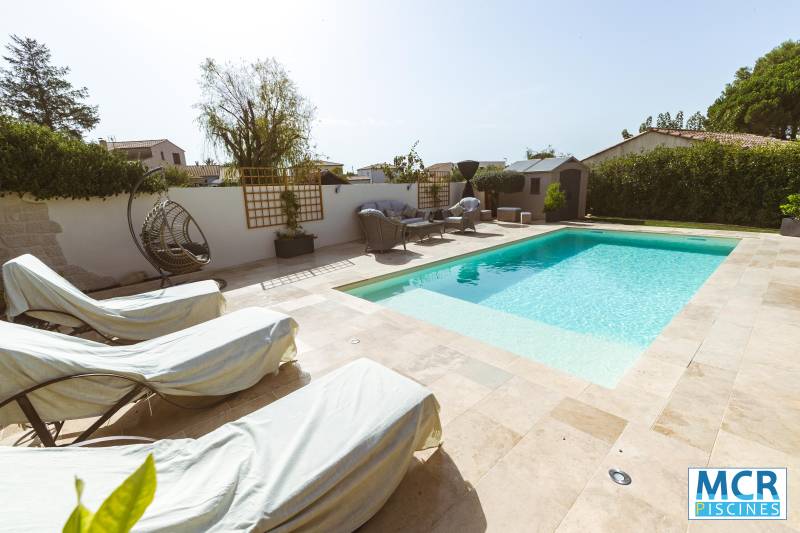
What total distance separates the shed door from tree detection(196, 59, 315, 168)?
12.8m

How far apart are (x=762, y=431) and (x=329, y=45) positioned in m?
9.71

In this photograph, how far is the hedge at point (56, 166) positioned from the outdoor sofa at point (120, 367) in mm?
4770

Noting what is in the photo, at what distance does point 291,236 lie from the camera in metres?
8.70

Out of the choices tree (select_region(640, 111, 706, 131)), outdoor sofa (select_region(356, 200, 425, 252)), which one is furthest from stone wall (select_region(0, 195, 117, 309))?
tree (select_region(640, 111, 706, 131))

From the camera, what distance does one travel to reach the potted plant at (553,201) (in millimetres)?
13180

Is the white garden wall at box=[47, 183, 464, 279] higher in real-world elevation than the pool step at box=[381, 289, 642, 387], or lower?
higher

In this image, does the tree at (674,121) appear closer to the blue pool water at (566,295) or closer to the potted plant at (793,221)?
the potted plant at (793,221)

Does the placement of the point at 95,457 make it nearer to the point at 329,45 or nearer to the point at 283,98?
the point at 329,45

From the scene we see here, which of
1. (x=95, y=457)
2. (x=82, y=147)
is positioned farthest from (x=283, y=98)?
(x=95, y=457)

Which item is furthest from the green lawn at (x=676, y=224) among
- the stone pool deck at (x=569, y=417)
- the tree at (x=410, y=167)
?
the stone pool deck at (x=569, y=417)

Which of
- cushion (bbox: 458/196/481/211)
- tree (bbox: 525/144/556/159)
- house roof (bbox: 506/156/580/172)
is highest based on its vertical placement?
tree (bbox: 525/144/556/159)

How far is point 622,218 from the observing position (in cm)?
1422

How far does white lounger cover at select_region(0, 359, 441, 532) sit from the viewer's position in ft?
4.20

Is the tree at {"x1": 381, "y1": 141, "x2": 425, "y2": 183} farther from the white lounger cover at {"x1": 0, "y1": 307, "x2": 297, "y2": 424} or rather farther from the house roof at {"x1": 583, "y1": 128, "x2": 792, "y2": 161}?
the white lounger cover at {"x1": 0, "y1": 307, "x2": 297, "y2": 424}
